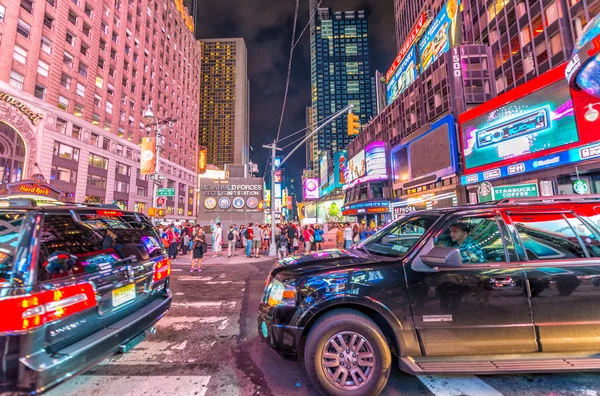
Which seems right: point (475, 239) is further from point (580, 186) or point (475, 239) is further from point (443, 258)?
point (580, 186)

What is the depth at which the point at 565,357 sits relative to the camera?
2568 millimetres

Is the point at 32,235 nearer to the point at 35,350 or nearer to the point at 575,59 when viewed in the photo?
the point at 35,350

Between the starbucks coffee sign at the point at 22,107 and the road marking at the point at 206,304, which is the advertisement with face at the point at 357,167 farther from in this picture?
the starbucks coffee sign at the point at 22,107

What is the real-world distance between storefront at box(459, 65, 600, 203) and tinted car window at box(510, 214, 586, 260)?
16.6 meters

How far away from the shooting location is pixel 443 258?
262 cm

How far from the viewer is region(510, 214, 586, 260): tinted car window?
9.36 ft

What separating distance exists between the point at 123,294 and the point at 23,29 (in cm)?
4114

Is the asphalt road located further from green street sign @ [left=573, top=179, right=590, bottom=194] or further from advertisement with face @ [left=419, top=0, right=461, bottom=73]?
advertisement with face @ [left=419, top=0, right=461, bottom=73]

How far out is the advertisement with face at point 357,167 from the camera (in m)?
48.0

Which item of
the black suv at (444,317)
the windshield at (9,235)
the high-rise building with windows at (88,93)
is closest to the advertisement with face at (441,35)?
the high-rise building with windows at (88,93)

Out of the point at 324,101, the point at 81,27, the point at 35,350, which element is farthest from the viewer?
the point at 324,101

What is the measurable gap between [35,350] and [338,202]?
81970 millimetres

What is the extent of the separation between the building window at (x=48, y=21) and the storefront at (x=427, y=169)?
47.4 metres

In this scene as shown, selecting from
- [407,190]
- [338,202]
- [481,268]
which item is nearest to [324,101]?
[338,202]
